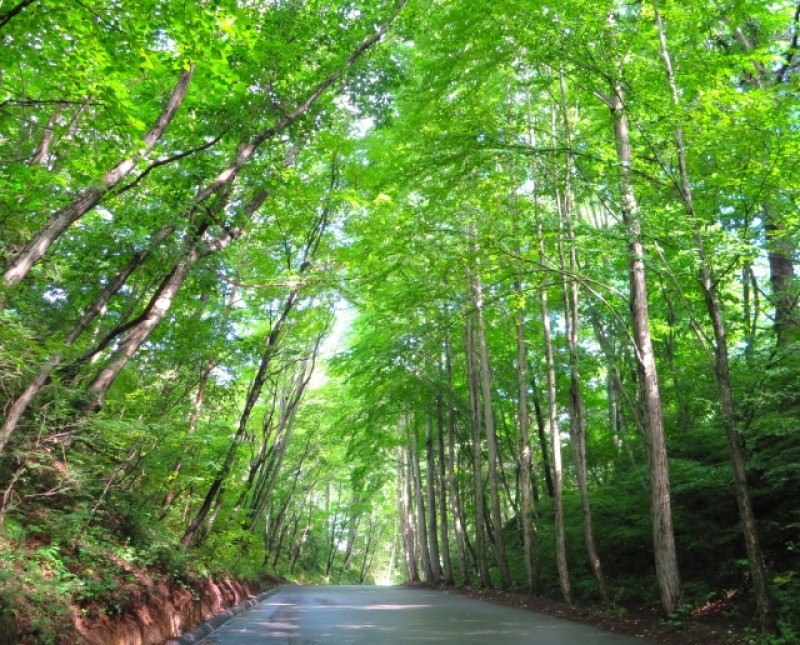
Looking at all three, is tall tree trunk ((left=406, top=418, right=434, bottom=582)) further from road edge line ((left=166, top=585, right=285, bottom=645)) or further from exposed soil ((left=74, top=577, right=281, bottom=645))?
exposed soil ((left=74, top=577, right=281, bottom=645))

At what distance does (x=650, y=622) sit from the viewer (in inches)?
350

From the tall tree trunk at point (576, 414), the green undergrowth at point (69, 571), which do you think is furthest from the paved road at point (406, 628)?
the green undergrowth at point (69, 571)

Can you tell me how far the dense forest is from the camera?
6.14 m

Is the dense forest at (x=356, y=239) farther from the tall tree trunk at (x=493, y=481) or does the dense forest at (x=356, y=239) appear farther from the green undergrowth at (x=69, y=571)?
the tall tree trunk at (x=493, y=481)

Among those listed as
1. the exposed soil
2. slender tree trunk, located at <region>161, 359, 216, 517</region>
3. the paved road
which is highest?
slender tree trunk, located at <region>161, 359, 216, 517</region>

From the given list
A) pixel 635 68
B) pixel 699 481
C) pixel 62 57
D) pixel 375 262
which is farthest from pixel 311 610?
pixel 635 68

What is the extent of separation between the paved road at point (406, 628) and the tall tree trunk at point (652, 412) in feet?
4.09

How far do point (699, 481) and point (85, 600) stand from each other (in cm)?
840

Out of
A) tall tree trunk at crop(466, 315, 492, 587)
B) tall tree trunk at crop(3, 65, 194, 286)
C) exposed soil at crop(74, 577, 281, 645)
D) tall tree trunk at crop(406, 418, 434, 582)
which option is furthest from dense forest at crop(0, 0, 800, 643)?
tall tree trunk at crop(406, 418, 434, 582)

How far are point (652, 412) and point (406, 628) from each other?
5.36 m

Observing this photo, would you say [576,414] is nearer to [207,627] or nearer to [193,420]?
[193,420]

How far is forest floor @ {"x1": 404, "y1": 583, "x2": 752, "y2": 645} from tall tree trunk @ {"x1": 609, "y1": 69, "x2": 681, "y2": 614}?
408mm

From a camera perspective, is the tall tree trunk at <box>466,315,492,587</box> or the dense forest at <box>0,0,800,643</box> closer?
the dense forest at <box>0,0,800,643</box>

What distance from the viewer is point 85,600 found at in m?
5.81
